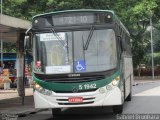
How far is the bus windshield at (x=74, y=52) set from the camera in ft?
45.4

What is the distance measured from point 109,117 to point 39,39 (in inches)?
131

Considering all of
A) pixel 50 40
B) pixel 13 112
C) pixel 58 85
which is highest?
pixel 50 40

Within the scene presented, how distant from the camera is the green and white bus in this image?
13719mm

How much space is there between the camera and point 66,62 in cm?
1387

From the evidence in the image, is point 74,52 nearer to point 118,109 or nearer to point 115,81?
point 115,81

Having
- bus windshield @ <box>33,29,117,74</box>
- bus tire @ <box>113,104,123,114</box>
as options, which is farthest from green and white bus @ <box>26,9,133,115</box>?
bus tire @ <box>113,104,123,114</box>

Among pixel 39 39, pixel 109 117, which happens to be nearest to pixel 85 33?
pixel 39 39

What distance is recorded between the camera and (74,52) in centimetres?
1389

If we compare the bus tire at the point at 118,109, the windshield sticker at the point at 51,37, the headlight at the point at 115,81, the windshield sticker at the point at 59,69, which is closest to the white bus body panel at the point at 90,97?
the headlight at the point at 115,81

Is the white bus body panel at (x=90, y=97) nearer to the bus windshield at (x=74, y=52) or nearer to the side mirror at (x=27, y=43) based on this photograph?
the bus windshield at (x=74, y=52)

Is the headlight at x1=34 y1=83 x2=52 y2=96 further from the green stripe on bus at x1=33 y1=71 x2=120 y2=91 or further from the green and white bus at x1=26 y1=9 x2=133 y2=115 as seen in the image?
the green stripe on bus at x1=33 y1=71 x2=120 y2=91

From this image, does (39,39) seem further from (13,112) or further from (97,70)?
(13,112)

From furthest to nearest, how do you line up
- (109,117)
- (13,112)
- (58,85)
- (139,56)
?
1. (139,56)
2. (13,112)
3. (109,117)
4. (58,85)

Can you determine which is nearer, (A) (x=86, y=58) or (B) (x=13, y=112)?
(A) (x=86, y=58)
